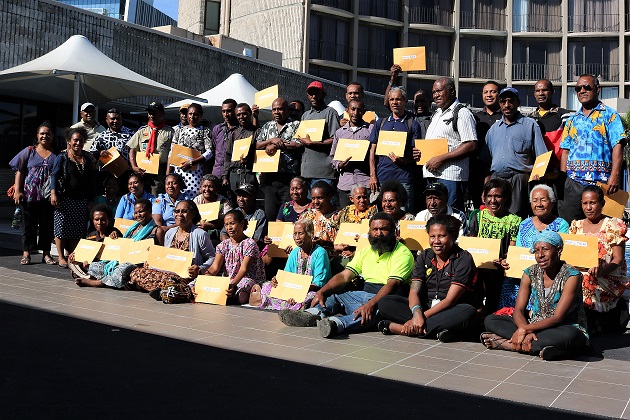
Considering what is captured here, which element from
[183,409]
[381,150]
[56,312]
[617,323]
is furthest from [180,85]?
[183,409]

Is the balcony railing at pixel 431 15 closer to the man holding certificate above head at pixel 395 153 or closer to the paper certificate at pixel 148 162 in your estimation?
the paper certificate at pixel 148 162

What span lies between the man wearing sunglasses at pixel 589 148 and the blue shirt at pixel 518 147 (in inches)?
13.6

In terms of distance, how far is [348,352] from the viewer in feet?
20.2

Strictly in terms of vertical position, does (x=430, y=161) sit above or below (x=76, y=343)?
above

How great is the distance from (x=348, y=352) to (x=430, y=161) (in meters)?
3.15

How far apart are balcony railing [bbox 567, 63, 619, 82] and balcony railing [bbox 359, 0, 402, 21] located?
11.2 metres

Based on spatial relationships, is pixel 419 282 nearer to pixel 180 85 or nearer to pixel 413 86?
pixel 180 85

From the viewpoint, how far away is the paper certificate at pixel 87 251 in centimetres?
988

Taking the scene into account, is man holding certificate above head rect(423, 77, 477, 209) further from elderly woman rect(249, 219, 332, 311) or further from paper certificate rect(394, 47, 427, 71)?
elderly woman rect(249, 219, 332, 311)

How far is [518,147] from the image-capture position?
27.3ft

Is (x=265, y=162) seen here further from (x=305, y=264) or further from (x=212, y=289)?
(x=305, y=264)

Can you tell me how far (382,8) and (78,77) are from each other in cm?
3320

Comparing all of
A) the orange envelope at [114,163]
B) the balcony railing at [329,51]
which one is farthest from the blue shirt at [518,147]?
the balcony railing at [329,51]

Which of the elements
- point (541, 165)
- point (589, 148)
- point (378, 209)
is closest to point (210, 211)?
point (378, 209)
